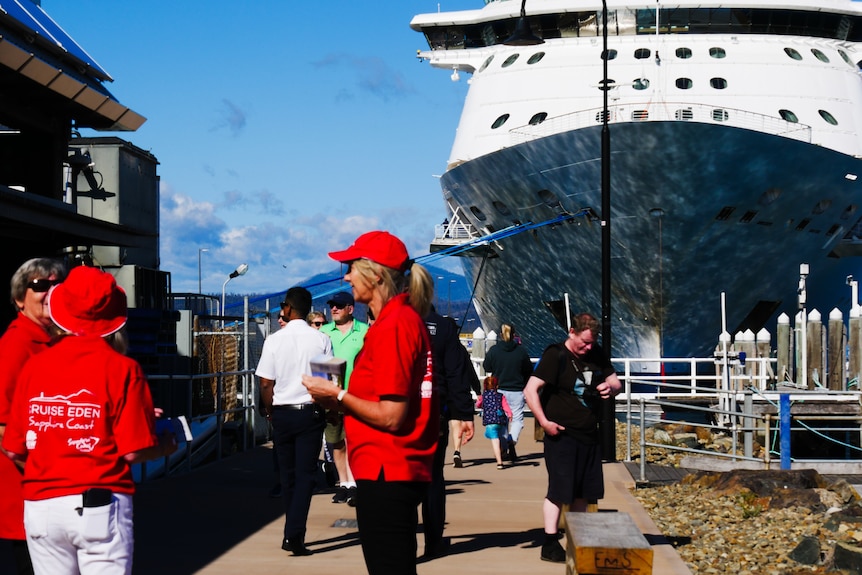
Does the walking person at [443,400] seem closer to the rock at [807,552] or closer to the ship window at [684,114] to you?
the rock at [807,552]

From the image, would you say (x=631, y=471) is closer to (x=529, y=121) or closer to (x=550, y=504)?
(x=550, y=504)

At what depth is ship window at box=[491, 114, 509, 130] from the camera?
99.6 feet

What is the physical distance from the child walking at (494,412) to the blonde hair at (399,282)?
28.1 ft

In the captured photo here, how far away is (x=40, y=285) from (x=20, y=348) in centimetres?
33

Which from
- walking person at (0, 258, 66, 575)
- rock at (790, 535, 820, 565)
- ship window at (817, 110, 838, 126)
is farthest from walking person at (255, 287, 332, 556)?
ship window at (817, 110, 838, 126)

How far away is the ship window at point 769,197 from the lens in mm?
26334

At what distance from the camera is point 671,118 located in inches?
1087

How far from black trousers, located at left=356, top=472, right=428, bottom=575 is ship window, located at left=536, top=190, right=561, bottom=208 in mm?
23076

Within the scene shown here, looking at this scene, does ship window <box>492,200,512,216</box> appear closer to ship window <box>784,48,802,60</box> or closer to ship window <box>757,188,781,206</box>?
ship window <box>757,188,781,206</box>

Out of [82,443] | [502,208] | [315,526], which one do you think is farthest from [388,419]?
[502,208]

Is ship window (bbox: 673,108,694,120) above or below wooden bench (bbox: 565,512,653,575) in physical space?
above

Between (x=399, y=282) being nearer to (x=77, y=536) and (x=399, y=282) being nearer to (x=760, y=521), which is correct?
(x=77, y=536)

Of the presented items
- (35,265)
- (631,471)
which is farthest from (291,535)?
(631,471)

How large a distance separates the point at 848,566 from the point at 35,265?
610cm
